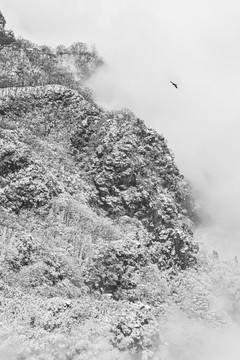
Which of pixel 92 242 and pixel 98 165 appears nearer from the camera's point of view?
pixel 92 242

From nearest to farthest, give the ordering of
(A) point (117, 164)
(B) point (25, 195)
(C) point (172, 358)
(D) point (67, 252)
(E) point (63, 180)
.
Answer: (C) point (172, 358) → (D) point (67, 252) → (B) point (25, 195) → (E) point (63, 180) → (A) point (117, 164)

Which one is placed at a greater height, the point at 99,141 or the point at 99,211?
the point at 99,141

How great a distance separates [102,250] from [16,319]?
37005 millimetres

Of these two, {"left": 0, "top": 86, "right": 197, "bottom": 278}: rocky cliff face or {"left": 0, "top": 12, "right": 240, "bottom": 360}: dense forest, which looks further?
{"left": 0, "top": 86, "right": 197, "bottom": 278}: rocky cliff face

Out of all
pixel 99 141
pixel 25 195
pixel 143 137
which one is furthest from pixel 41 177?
pixel 143 137

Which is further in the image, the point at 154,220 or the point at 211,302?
the point at 154,220

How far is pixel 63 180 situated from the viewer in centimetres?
11750

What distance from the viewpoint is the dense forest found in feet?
192

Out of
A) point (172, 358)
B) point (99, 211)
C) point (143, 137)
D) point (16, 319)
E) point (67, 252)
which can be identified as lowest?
point (16, 319)

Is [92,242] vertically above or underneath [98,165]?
underneath

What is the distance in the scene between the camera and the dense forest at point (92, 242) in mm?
58656

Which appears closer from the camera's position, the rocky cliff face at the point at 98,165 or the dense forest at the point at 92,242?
the dense forest at the point at 92,242

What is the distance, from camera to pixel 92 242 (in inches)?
4031

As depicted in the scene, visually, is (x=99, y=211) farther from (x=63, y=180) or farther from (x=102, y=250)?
(x=102, y=250)
